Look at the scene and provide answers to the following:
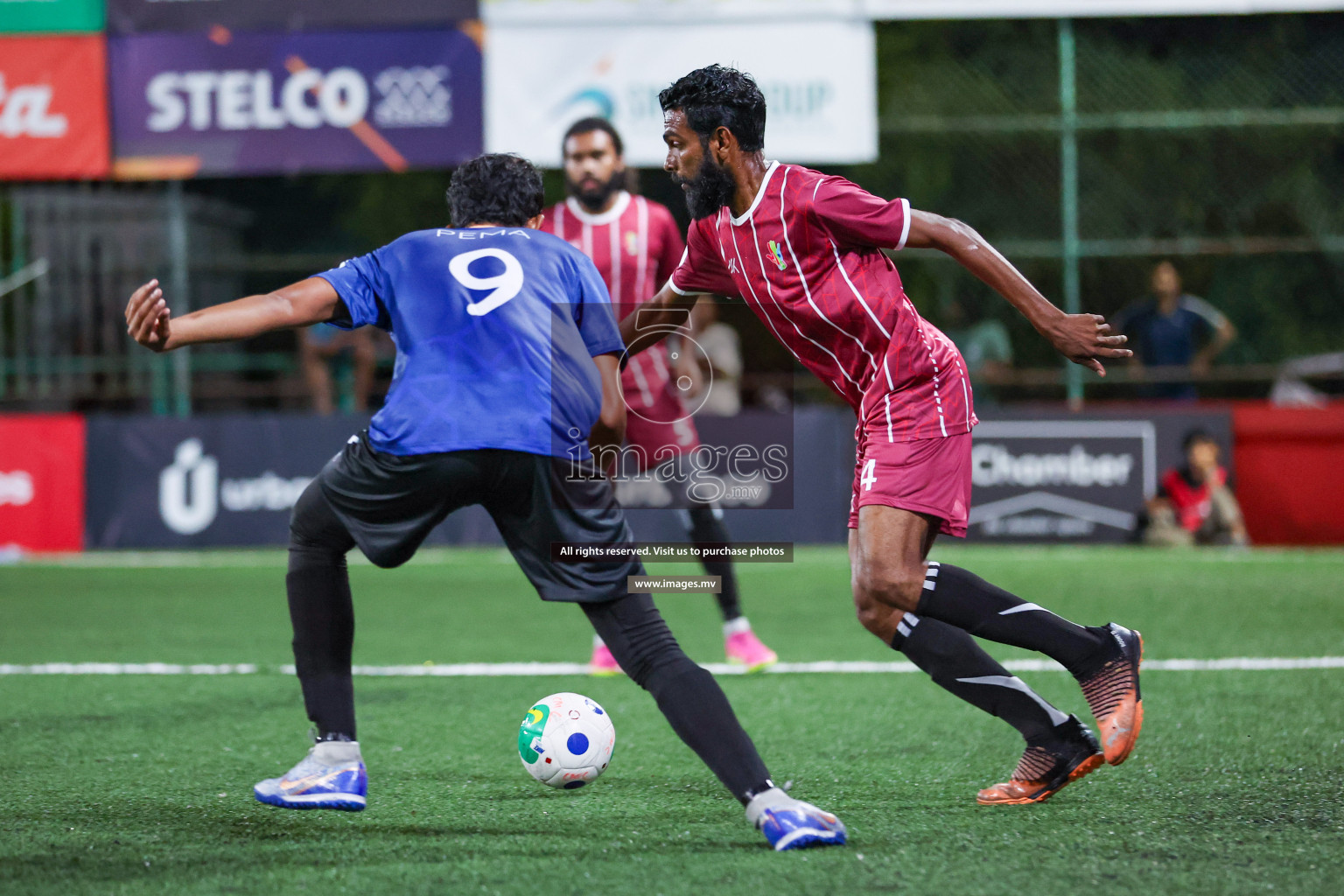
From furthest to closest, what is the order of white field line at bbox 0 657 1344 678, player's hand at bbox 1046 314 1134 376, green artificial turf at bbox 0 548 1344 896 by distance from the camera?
white field line at bbox 0 657 1344 678 < player's hand at bbox 1046 314 1134 376 < green artificial turf at bbox 0 548 1344 896

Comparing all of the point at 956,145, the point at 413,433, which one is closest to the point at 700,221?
the point at 413,433

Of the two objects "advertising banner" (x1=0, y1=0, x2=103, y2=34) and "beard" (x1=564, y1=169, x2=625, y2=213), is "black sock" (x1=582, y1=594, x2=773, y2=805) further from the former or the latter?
"advertising banner" (x1=0, y1=0, x2=103, y2=34)

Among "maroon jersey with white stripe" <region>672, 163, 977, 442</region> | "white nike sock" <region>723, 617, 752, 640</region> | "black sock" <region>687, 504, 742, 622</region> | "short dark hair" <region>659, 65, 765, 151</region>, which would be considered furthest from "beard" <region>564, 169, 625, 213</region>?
"short dark hair" <region>659, 65, 765, 151</region>

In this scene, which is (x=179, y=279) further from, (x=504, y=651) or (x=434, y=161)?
(x=504, y=651)

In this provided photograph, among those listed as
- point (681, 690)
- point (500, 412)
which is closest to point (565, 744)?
point (681, 690)

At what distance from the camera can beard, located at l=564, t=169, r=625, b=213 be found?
6672 mm

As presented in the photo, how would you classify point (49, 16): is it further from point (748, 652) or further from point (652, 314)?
point (652, 314)

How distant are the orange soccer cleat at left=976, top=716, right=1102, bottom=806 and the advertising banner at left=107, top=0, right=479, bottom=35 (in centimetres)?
1067

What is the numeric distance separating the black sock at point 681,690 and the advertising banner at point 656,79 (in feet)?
32.1

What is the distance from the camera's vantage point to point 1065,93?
13734 mm

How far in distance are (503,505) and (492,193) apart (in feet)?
2.82

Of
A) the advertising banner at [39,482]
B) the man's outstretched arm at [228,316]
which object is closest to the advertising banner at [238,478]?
the advertising banner at [39,482]

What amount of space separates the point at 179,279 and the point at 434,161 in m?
2.82

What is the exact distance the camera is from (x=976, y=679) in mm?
4160
